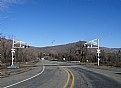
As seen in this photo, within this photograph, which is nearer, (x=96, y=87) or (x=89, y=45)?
(x=96, y=87)

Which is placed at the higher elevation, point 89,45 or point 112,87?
point 89,45

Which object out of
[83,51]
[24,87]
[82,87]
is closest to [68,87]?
[82,87]

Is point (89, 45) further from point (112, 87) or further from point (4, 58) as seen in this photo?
point (112, 87)

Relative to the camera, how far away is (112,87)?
16125 mm

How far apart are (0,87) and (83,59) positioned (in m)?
110

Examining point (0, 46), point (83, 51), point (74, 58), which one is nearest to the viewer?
point (0, 46)

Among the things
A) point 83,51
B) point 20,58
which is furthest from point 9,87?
point 83,51

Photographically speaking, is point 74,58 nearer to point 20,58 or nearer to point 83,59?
point 83,59

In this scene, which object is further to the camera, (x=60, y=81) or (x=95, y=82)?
(x=60, y=81)

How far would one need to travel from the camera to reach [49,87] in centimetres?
1595

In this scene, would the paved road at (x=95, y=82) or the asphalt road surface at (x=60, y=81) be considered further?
the asphalt road surface at (x=60, y=81)

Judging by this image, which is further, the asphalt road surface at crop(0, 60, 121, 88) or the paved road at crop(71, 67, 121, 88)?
the asphalt road surface at crop(0, 60, 121, 88)

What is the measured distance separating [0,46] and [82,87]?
66577 millimetres

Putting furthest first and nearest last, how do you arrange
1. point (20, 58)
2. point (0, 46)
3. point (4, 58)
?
point (20, 58), point (4, 58), point (0, 46)
